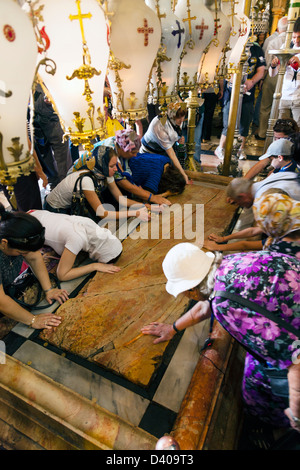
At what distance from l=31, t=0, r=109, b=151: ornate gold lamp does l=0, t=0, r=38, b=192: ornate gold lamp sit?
174mm

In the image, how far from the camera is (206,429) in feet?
4.09

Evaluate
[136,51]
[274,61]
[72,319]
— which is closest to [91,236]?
[72,319]

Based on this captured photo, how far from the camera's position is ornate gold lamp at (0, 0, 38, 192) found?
3.10ft

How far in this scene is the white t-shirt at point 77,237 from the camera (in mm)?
2057

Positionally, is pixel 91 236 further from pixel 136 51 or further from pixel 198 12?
pixel 198 12

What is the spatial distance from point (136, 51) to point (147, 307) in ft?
5.15

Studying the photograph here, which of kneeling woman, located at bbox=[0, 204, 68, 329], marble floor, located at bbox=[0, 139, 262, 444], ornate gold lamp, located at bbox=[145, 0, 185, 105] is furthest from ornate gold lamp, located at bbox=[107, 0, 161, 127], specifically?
marble floor, located at bbox=[0, 139, 262, 444]

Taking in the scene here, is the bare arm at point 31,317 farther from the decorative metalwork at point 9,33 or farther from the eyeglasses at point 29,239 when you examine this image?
the decorative metalwork at point 9,33

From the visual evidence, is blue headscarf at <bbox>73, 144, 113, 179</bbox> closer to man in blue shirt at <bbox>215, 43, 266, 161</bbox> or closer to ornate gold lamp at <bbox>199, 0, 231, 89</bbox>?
ornate gold lamp at <bbox>199, 0, 231, 89</bbox>

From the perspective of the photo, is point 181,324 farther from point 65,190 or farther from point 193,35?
point 193,35

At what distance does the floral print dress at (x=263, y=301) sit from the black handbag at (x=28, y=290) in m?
1.29
